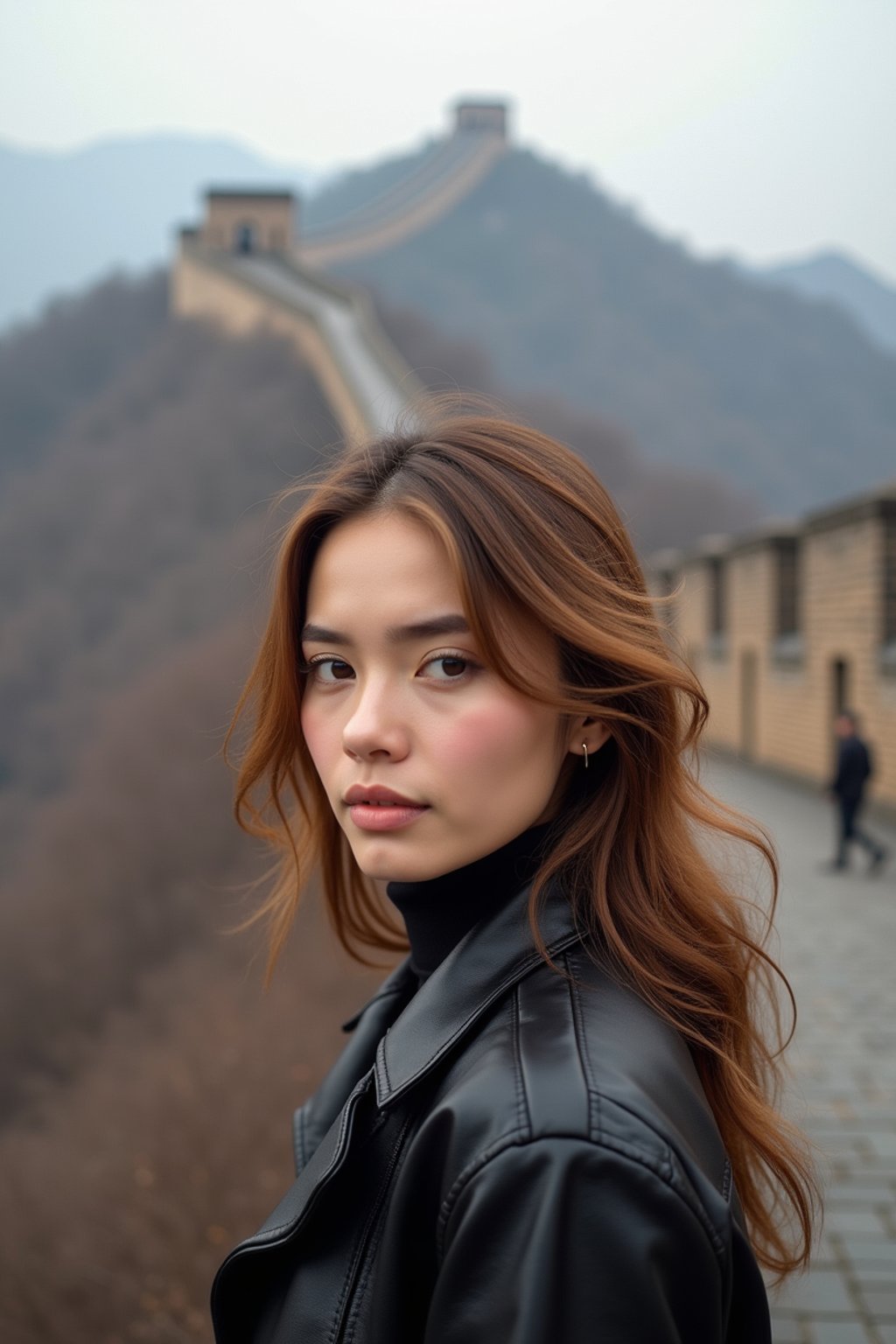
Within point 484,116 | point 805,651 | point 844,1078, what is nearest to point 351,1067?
point 844,1078

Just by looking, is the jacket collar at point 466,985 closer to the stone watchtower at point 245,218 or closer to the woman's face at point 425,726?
the woman's face at point 425,726

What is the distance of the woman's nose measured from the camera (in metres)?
1.44

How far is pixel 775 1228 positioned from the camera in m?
1.72

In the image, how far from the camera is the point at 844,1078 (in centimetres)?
488

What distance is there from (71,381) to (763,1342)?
5730cm

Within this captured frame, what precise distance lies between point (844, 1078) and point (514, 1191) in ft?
13.8

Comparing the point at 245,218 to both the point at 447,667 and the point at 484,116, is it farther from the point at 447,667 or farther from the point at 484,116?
the point at 447,667

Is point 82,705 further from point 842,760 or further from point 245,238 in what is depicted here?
point 245,238

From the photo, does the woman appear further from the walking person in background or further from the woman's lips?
the walking person in background

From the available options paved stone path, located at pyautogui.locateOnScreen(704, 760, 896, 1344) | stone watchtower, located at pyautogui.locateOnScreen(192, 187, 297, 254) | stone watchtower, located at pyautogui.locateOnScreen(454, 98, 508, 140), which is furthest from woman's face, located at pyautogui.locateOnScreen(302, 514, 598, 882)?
stone watchtower, located at pyautogui.locateOnScreen(454, 98, 508, 140)

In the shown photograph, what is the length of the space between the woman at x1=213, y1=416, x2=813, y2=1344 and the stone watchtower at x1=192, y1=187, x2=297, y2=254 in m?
56.8

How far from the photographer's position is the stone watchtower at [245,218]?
5538 cm

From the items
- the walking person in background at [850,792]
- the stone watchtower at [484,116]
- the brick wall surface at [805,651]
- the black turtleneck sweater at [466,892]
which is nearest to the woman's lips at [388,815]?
the black turtleneck sweater at [466,892]

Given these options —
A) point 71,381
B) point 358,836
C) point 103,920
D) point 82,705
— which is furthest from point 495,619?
point 71,381
